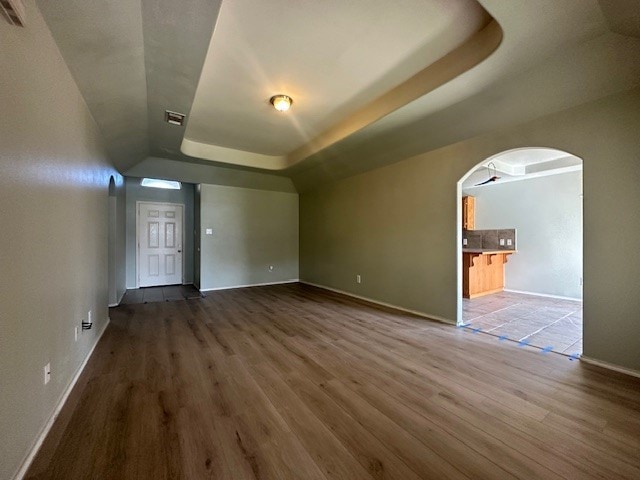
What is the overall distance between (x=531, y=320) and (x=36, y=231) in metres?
5.24

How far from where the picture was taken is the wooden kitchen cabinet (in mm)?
6555

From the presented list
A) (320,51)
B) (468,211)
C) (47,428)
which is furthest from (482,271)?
(47,428)

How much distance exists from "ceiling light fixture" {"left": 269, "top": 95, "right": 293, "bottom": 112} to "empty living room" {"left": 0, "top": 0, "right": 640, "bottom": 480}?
0.08ft

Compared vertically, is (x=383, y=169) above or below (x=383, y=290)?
above

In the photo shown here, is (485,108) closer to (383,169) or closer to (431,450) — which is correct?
(383,169)

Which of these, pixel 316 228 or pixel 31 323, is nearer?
pixel 31 323

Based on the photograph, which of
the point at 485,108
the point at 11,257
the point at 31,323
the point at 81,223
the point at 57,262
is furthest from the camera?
the point at 485,108

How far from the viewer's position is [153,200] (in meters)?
6.38

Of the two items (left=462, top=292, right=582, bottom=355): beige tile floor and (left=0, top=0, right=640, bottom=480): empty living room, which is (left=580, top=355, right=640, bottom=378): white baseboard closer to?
(left=0, top=0, right=640, bottom=480): empty living room

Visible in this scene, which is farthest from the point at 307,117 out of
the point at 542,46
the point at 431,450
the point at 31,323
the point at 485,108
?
the point at 431,450

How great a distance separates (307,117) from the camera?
3.62m

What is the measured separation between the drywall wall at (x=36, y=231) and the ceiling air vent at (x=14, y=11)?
0.04 metres

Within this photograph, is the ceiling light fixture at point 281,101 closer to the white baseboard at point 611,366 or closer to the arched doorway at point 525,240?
the arched doorway at point 525,240

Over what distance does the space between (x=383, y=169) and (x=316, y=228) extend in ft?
7.64
